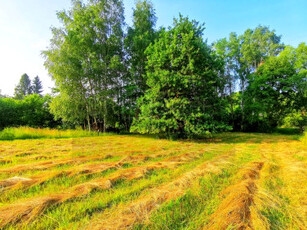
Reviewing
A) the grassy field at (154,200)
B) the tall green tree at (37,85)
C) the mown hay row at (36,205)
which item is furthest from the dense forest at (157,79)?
the tall green tree at (37,85)

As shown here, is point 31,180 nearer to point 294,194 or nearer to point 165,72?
point 294,194

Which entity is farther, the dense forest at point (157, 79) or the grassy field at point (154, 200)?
the dense forest at point (157, 79)

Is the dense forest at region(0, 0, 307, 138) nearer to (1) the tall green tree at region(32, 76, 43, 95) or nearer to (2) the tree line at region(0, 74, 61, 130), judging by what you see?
(2) the tree line at region(0, 74, 61, 130)

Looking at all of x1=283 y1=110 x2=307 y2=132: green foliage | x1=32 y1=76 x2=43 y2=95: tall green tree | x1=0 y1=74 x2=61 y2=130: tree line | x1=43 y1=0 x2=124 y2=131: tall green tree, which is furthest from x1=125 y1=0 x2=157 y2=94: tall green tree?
x1=32 y1=76 x2=43 y2=95: tall green tree

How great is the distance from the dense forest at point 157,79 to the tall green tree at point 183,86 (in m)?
0.06

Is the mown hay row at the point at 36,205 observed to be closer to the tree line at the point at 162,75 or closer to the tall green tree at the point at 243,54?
the tree line at the point at 162,75

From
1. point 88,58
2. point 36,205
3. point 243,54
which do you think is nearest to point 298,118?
point 243,54

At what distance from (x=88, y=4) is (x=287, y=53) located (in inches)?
824

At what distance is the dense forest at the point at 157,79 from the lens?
767 centimetres

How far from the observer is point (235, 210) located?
4.41 ft

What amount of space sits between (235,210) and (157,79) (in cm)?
753

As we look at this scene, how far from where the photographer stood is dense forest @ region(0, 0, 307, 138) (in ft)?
25.2

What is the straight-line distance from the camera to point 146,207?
4.66 feet

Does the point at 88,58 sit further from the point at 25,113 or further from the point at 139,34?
the point at 25,113
